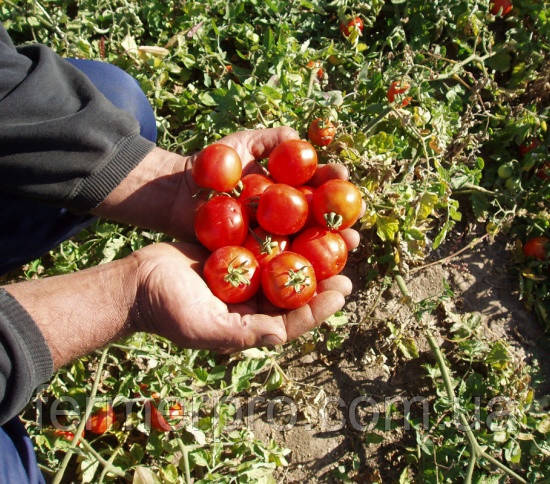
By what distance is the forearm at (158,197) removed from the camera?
211cm

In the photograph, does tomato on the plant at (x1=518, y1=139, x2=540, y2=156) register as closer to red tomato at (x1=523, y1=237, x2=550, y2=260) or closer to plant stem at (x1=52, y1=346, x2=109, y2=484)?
red tomato at (x1=523, y1=237, x2=550, y2=260)

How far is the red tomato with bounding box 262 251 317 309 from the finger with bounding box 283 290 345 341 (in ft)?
0.09

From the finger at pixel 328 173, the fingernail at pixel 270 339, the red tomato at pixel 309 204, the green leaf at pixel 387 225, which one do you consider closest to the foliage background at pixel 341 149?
the green leaf at pixel 387 225

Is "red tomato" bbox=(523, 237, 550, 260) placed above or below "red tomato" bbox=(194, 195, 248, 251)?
below

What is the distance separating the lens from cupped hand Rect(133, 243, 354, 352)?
166cm

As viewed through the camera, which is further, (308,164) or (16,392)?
(308,164)

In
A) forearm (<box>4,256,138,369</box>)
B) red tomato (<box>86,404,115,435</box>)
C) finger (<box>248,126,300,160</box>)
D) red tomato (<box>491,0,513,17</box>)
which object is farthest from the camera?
red tomato (<box>491,0,513,17</box>)

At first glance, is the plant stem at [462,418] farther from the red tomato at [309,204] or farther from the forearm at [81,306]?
the forearm at [81,306]

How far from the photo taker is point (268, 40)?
2705mm

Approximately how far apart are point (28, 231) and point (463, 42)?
271 centimetres

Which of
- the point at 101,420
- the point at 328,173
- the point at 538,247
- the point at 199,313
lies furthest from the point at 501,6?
the point at 101,420

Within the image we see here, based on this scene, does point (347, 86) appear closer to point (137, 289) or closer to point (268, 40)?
point (268, 40)

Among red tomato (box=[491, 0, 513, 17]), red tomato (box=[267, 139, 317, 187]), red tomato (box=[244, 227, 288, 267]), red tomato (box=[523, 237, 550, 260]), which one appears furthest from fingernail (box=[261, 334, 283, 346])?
red tomato (box=[491, 0, 513, 17])

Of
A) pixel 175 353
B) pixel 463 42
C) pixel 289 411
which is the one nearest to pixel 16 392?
pixel 175 353
